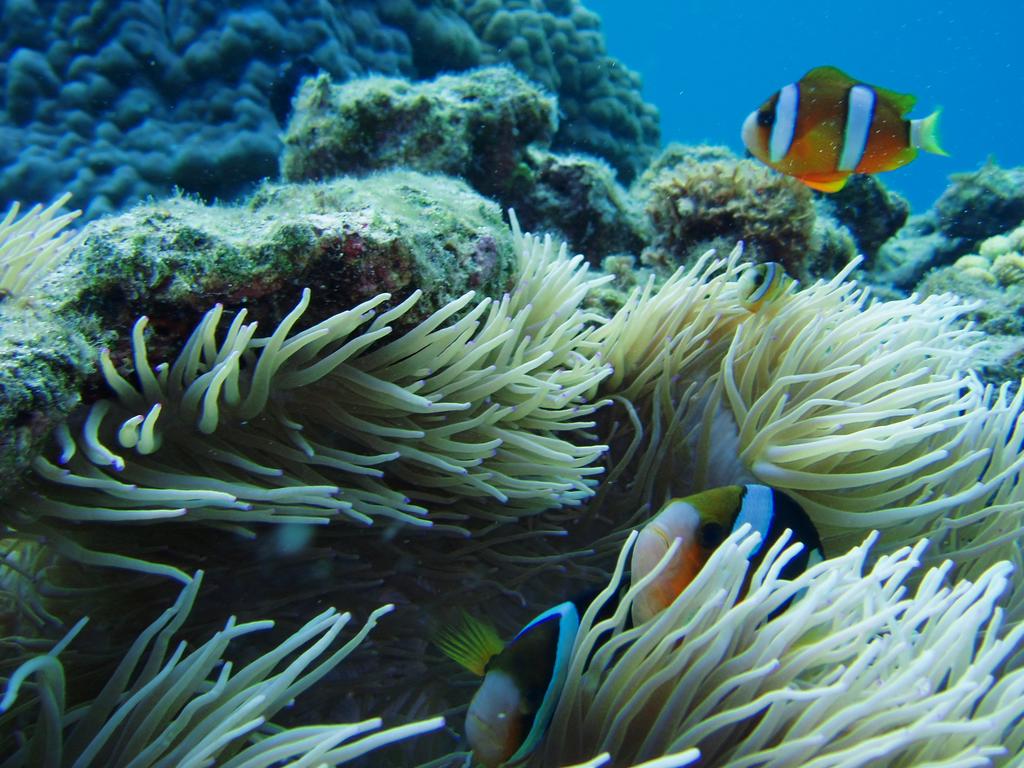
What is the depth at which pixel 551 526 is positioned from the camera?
2225 millimetres

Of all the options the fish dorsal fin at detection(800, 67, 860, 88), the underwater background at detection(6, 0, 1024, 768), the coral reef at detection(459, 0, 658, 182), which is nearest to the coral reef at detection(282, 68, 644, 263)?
the underwater background at detection(6, 0, 1024, 768)

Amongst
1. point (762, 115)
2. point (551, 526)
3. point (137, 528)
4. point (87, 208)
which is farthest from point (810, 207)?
point (87, 208)

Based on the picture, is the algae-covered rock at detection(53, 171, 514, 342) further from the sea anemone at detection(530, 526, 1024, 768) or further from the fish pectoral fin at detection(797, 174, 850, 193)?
the fish pectoral fin at detection(797, 174, 850, 193)

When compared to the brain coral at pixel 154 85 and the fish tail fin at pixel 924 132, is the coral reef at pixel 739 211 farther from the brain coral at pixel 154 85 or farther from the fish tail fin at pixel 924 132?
the brain coral at pixel 154 85

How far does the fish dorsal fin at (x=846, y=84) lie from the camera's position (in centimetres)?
336

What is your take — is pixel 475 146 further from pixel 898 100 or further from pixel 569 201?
pixel 898 100

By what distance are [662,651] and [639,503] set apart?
944 millimetres

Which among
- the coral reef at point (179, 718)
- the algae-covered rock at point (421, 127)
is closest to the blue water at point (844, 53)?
the algae-covered rock at point (421, 127)

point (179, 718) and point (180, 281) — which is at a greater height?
point (180, 281)

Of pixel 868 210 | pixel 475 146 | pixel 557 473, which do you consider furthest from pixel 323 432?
pixel 868 210

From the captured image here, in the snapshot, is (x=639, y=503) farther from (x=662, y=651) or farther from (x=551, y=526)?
(x=662, y=651)

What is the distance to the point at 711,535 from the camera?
1604mm

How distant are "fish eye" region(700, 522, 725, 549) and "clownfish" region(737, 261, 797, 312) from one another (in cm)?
114

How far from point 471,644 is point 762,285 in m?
1.62
